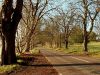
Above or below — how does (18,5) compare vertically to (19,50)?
above

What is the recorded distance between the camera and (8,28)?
25.3m

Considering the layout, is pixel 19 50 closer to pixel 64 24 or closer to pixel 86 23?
pixel 86 23

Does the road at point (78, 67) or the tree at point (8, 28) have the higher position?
the tree at point (8, 28)

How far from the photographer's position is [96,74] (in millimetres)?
17453

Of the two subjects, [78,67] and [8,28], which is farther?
[8,28]

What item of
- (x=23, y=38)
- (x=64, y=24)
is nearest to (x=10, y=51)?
Result: (x=23, y=38)

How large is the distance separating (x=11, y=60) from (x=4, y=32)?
8.05ft

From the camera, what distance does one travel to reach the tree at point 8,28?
80.9 feet

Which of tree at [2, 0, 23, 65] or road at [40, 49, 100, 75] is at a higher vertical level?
tree at [2, 0, 23, 65]

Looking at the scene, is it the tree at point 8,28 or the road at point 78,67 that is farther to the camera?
the tree at point 8,28

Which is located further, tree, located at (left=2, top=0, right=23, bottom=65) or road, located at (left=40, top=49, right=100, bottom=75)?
tree, located at (left=2, top=0, right=23, bottom=65)

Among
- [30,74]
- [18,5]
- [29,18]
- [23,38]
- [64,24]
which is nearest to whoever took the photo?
[30,74]

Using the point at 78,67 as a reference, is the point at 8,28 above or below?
above

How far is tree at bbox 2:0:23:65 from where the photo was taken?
2466 centimetres
